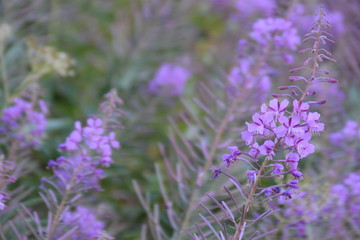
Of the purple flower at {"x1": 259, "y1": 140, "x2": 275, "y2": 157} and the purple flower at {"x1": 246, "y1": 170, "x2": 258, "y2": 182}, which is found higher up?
the purple flower at {"x1": 259, "y1": 140, "x2": 275, "y2": 157}

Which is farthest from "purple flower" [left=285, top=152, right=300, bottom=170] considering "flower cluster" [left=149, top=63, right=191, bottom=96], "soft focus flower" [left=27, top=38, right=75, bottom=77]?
"flower cluster" [left=149, top=63, right=191, bottom=96]

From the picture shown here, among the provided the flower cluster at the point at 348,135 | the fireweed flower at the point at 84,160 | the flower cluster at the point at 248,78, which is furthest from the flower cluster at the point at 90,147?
the flower cluster at the point at 348,135

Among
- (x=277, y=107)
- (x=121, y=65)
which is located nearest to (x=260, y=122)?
(x=277, y=107)

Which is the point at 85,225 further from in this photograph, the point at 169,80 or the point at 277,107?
the point at 169,80

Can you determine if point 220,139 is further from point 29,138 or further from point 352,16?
point 352,16

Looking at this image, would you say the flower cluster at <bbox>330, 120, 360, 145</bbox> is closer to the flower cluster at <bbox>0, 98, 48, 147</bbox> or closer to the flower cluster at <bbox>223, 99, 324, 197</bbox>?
the flower cluster at <bbox>223, 99, 324, 197</bbox>

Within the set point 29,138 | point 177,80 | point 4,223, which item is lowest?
point 4,223

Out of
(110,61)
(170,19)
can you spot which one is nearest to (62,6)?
(110,61)

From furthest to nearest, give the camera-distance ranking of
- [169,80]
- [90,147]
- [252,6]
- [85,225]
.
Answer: [252,6] < [169,80] < [85,225] < [90,147]
